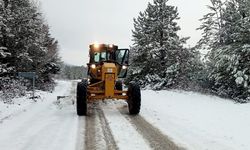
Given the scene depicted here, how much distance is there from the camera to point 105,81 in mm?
14984

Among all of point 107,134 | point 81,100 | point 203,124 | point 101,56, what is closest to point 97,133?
point 107,134

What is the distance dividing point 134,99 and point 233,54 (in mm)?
8149

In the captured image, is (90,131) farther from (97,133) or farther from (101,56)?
(101,56)

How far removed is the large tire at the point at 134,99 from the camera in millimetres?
14479

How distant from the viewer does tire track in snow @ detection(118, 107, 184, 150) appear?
8.88 meters

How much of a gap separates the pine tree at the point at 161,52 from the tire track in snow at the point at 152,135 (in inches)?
675

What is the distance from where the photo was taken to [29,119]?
13.0 meters

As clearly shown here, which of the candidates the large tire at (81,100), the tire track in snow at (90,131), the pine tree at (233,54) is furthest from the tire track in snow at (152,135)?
the pine tree at (233,54)

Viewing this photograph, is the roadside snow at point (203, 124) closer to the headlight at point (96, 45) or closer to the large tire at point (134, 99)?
the large tire at point (134, 99)

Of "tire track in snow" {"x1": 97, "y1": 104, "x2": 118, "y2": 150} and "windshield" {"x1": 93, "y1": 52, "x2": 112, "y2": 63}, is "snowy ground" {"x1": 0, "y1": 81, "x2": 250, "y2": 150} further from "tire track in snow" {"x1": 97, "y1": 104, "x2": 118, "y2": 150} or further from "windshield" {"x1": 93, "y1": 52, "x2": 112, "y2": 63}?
"windshield" {"x1": 93, "y1": 52, "x2": 112, "y2": 63}

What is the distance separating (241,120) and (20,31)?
15326mm

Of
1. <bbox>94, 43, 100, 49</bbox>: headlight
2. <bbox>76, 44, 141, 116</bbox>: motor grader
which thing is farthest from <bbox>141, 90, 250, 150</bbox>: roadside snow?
<bbox>94, 43, 100, 49</bbox>: headlight

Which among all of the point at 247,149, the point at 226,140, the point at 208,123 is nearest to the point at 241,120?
the point at 208,123

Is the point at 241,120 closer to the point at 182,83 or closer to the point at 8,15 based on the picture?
the point at 8,15
